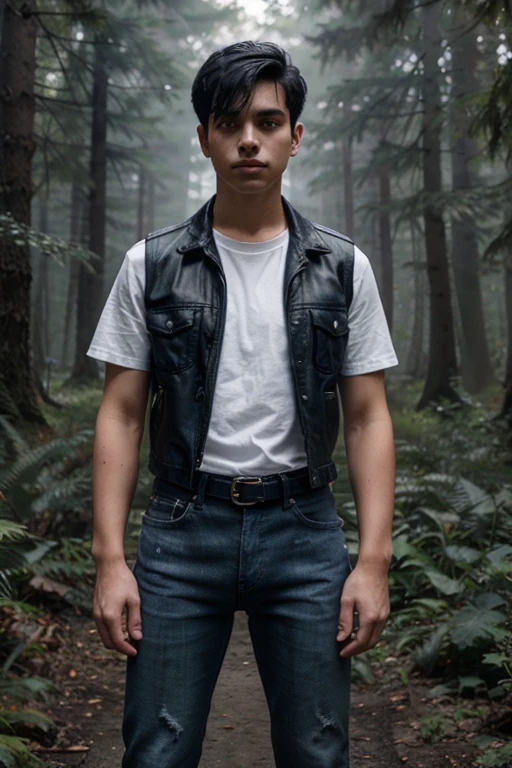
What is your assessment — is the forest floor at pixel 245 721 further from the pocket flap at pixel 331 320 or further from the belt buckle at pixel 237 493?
the pocket flap at pixel 331 320

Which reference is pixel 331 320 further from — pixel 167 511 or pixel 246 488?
pixel 167 511

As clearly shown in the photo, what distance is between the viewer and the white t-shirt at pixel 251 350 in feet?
8.47

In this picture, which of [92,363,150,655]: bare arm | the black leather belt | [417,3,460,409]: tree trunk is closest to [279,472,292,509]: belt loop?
the black leather belt

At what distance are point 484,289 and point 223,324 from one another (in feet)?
112

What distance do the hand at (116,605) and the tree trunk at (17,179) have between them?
8.29 m

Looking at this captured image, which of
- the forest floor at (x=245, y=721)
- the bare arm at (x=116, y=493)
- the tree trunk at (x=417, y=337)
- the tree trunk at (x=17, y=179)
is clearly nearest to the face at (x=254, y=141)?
the bare arm at (x=116, y=493)

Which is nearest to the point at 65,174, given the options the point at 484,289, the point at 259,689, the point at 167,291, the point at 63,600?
the point at 63,600

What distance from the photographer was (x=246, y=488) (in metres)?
2.54

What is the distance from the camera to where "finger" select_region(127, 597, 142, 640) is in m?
2.46

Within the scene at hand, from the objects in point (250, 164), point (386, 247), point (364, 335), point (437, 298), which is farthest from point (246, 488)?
point (386, 247)

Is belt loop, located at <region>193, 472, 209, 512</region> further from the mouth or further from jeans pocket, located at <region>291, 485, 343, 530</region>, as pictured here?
the mouth

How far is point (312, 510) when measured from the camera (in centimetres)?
Result: 262

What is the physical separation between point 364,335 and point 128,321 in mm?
751

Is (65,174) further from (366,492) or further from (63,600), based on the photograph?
(366,492)
